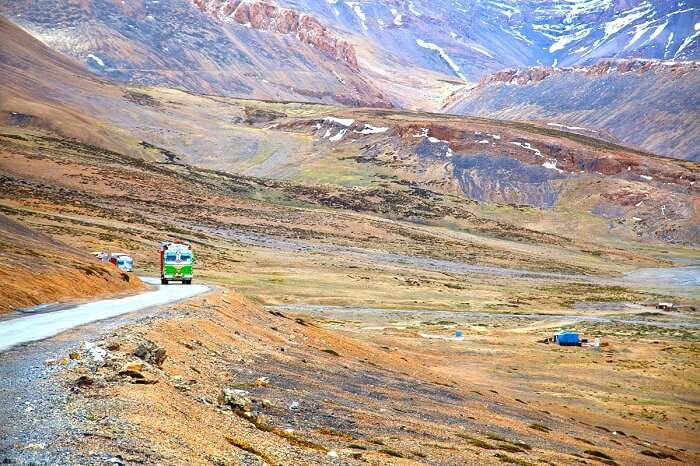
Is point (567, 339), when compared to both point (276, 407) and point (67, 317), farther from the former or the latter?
point (276, 407)

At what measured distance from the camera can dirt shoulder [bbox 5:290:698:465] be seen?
14.5m

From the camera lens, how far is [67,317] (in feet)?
92.3

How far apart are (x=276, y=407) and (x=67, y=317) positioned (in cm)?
1090

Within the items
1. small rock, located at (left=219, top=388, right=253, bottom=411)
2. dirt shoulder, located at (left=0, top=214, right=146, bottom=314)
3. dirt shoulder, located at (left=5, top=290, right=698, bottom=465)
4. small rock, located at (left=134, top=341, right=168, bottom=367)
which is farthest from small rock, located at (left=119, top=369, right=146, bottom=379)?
dirt shoulder, located at (left=0, top=214, right=146, bottom=314)

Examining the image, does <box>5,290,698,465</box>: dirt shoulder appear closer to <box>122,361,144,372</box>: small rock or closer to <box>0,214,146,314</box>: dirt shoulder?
<box>122,361,144,372</box>: small rock

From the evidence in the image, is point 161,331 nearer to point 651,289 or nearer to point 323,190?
point 651,289

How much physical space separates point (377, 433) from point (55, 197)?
108 m

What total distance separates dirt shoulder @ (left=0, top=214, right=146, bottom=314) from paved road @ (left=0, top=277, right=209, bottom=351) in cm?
197

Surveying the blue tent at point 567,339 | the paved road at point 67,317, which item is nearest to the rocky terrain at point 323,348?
the paved road at point 67,317

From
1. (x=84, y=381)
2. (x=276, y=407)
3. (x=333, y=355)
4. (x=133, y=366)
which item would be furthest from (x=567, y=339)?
(x=84, y=381)

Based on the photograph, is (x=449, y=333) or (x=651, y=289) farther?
(x=651, y=289)

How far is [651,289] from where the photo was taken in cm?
12150

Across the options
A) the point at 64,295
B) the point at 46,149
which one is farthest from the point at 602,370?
the point at 46,149

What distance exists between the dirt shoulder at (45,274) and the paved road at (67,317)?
6.45 ft
